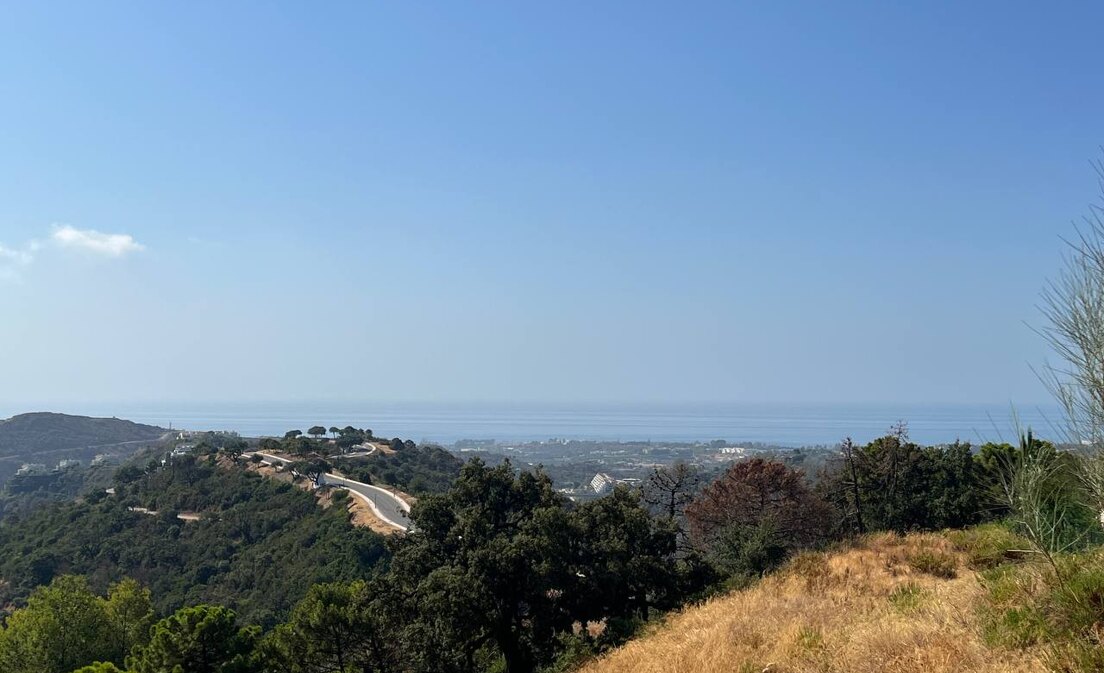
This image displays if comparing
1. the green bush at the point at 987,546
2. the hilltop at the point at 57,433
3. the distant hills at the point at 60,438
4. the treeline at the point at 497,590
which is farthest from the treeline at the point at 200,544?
the hilltop at the point at 57,433

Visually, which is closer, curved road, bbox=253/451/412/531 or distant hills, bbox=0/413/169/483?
curved road, bbox=253/451/412/531

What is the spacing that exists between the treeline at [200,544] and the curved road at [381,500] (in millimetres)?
2497

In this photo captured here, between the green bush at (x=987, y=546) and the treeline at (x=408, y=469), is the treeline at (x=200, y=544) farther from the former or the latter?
the green bush at (x=987, y=546)

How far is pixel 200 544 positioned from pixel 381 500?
14561 mm

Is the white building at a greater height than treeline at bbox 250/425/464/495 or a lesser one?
lesser

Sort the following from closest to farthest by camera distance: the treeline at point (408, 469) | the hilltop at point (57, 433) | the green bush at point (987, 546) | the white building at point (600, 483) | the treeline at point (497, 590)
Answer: the green bush at point (987, 546) → the treeline at point (497, 590) → the treeline at point (408, 469) → the white building at point (600, 483) → the hilltop at point (57, 433)

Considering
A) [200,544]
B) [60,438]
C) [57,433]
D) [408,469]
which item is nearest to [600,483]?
[408,469]

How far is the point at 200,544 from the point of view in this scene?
55625mm

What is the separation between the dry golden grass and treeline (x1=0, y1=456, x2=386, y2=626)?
34.1 metres

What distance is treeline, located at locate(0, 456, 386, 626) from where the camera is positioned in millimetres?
44188

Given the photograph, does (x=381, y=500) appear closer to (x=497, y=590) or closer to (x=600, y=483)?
(x=497, y=590)

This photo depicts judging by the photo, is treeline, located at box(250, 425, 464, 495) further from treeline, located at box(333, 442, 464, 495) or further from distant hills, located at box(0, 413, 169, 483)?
distant hills, located at box(0, 413, 169, 483)

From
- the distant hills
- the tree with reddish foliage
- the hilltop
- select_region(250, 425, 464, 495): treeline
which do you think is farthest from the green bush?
the hilltop

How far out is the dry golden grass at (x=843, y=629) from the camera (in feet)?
22.2
